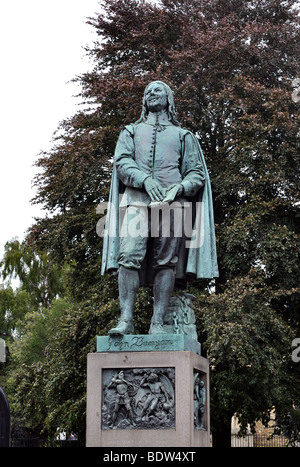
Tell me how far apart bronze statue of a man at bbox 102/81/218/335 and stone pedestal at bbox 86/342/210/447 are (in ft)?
1.33

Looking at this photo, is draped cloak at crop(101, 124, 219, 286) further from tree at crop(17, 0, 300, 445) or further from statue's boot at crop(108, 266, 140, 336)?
tree at crop(17, 0, 300, 445)

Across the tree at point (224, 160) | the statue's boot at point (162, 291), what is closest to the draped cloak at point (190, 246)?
the statue's boot at point (162, 291)

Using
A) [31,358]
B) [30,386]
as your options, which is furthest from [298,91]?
Result: [31,358]

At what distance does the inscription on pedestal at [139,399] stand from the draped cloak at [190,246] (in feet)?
3.85

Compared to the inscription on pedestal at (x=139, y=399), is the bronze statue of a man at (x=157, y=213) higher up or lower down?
higher up

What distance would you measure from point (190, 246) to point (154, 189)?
749 mm

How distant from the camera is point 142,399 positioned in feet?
22.4

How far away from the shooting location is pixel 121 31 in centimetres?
2291

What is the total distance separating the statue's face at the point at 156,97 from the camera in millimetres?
8086

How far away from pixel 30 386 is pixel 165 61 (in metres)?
10.5

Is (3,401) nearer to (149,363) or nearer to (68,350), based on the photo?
(149,363)

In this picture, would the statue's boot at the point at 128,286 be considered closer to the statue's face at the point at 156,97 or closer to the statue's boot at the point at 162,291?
the statue's boot at the point at 162,291

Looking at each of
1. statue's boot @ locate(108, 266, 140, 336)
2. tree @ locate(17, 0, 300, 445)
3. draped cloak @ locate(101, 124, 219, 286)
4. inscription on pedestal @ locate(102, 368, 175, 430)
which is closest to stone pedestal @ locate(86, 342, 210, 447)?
inscription on pedestal @ locate(102, 368, 175, 430)

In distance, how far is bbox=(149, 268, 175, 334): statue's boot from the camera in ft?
24.4
